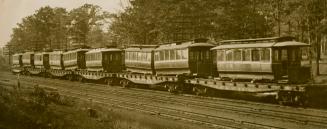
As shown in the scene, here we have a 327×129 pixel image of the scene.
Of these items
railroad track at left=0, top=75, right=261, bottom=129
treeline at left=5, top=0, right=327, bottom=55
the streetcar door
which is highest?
treeline at left=5, top=0, right=327, bottom=55

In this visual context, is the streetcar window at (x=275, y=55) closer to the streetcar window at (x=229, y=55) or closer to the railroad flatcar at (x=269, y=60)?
the railroad flatcar at (x=269, y=60)

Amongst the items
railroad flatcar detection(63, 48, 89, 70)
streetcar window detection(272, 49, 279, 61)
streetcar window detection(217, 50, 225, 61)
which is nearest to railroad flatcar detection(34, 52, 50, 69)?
railroad flatcar detection(63, 48, 89, 70)

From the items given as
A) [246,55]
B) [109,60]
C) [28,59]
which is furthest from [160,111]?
[28,59]

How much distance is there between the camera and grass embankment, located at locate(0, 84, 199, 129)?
13634 mm

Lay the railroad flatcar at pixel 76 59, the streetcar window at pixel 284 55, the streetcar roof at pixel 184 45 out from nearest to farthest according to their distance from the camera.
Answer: the streetcar window at pixel 284 55 < the streetcar roof at pixel 184 45 < the railroad flatcar at pixel 76 59

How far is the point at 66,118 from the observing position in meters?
17.1

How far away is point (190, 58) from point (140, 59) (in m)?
6.90

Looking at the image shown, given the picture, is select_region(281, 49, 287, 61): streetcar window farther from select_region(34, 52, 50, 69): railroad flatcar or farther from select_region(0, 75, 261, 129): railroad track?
select_region(34, 52, 50, 69): railroad flatcar

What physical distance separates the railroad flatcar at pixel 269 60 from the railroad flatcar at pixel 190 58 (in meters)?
3.75

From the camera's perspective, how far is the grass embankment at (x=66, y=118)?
44.7 ft

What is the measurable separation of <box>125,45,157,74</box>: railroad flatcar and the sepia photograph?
0.29ft

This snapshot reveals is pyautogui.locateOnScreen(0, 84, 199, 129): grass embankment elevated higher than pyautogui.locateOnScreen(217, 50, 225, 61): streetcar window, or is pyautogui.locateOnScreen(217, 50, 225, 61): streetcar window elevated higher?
pyautogui.locateOnScreen(217, 50, 225, 61): streetcar window

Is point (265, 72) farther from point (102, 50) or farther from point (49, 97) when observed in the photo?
point (102, 50)

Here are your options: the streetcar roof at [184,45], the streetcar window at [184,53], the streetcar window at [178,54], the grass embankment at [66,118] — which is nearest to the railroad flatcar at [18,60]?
the streetcar roof at [184,45]
